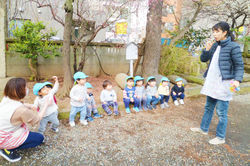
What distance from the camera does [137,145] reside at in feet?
8.93

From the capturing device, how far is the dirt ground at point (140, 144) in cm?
238

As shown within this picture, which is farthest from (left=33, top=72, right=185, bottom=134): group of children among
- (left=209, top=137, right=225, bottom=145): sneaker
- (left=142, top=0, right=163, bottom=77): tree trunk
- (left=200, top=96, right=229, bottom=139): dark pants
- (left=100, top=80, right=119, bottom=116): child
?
(left=209, top=137, right=225, bottom=145): sneaker

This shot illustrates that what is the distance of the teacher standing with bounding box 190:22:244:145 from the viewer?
254 centimetres

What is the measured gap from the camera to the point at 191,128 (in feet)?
10.9

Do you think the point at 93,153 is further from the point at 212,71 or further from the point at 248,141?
the point at 248,141

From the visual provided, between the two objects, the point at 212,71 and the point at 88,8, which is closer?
the point at 212,71

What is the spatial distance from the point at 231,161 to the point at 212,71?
4.27ft

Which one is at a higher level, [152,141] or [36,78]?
[36,78]

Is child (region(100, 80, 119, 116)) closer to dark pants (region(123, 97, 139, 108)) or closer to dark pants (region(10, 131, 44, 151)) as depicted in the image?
dark pants (region(123, 97, 139, 108))

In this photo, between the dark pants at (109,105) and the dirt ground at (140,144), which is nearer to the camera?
the dirt ground at (140,144)

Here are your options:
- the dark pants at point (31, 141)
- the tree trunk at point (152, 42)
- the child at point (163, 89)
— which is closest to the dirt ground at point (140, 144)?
the dark pants at point (31, 141)

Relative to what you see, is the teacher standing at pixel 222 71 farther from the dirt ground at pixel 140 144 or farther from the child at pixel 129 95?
the child at pixel 129 95

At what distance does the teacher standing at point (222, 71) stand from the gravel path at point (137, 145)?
1.17ft

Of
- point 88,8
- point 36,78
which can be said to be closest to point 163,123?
point 88,8
